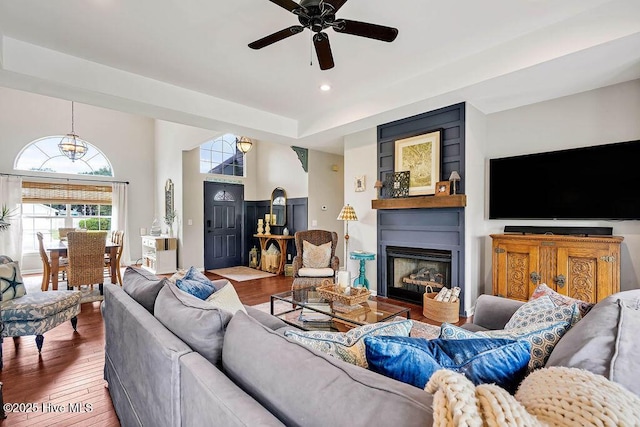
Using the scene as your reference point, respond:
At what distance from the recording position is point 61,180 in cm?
661

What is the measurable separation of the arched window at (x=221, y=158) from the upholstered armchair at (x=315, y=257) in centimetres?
337

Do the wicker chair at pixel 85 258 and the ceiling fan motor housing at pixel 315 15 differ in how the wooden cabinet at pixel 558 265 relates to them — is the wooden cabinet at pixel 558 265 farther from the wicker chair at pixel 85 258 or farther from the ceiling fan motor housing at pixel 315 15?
the wicker chair at pixel 85 258

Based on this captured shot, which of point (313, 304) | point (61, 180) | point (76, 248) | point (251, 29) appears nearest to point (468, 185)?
point (313, 304)

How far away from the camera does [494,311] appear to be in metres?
1.95

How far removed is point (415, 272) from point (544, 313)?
292cm

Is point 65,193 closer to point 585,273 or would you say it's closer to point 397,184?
point 397,184

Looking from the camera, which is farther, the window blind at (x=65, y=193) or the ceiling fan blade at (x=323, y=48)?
the window blind at (x=65, y=193)

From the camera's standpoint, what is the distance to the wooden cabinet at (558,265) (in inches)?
108

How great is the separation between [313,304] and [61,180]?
23.0ft

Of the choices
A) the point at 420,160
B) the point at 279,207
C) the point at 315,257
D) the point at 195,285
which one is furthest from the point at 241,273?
the point at 195,285

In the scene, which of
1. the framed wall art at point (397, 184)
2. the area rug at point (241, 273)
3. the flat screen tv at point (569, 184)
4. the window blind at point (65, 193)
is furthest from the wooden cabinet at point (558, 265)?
the window blind at point (65, 193)

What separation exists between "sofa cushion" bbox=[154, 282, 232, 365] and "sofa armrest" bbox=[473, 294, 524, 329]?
5.40 feet

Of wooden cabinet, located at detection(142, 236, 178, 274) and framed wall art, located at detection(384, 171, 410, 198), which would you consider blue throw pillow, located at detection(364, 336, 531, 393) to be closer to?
framed wall art, located at detection(384, 171, 410, 198)

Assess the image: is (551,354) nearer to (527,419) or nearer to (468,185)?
(527,419)
